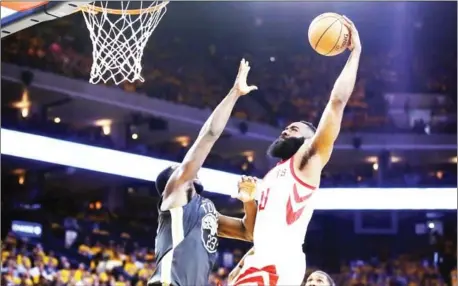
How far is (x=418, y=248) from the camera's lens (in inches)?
570

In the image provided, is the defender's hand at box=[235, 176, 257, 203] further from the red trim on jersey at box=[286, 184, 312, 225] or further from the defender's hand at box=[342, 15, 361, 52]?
the defender's hand at box=[342, 15, 361, 52]

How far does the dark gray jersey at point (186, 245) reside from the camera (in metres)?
3.56

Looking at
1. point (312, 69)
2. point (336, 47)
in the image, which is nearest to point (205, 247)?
point (336, 47)

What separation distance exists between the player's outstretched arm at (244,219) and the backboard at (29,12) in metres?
1.80

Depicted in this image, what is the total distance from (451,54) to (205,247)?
43.9ft

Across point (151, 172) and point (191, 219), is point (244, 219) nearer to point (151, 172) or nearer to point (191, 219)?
point (191, 219)

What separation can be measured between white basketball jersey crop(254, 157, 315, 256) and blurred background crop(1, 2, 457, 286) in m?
8.31

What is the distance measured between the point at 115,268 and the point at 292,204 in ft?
27.4

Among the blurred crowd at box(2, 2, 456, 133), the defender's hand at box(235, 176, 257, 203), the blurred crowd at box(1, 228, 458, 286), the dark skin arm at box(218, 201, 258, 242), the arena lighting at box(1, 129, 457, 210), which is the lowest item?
the dark skin arm at box(218, 201, 258, 242)

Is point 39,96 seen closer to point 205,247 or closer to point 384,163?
point 384,163

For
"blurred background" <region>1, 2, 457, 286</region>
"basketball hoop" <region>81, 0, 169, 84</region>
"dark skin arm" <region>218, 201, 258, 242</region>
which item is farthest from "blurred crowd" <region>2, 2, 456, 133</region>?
"dark skin arm" <region>218, 201, 258, 242</region>

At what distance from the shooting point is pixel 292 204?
3420mm

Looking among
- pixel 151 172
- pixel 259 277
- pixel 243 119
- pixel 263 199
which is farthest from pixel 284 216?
pixel 243 119

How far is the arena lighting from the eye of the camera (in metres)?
11.7
